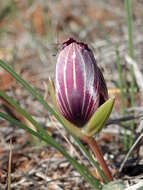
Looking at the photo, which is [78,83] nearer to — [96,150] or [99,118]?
[99,118]

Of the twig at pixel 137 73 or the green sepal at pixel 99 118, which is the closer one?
the green sepal at pixel 99 118

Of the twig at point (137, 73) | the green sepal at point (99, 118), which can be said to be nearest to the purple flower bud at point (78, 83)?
the green sepal at point (99, 118)

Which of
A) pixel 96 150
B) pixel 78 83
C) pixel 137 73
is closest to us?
pixel 78 83

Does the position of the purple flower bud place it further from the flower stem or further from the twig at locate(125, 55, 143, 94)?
the twig at locate(125, 55, 143, 94)

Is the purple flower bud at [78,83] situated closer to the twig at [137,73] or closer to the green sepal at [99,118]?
the green sepal at [99,118]

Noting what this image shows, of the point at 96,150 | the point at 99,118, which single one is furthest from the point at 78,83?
the point at 96,150

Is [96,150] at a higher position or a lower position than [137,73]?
lower
